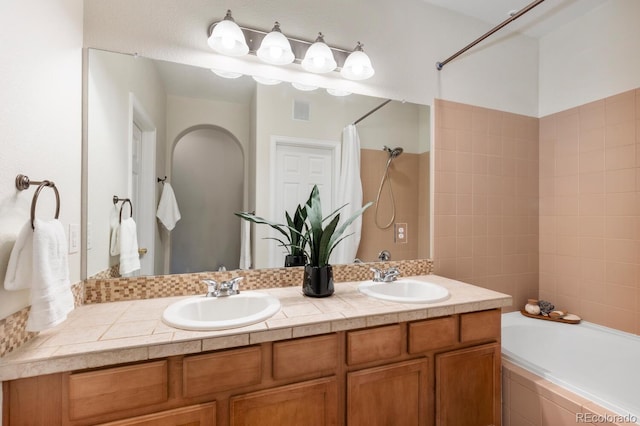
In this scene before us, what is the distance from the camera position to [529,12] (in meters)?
2.01

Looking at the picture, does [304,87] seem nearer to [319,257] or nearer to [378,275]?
[319,257]

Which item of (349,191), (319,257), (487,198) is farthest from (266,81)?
(487,198)

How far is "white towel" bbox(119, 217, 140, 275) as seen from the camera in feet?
4.36

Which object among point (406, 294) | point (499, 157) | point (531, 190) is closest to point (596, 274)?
point (531, 190)

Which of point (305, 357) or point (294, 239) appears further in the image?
point (294, 239)

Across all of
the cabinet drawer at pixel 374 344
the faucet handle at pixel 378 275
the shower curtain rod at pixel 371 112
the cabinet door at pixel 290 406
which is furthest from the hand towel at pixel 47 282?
the shower curtain rod at pixel 371 112

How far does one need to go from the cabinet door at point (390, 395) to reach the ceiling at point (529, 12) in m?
2.27

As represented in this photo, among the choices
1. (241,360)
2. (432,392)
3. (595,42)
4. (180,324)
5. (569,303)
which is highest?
(595,42)

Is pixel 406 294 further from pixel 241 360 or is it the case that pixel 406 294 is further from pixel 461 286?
pixel 241 360

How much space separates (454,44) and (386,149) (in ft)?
3.13

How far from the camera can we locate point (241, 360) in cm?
97

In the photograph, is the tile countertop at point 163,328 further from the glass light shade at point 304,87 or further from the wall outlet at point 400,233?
the glass light shade at point 304,87

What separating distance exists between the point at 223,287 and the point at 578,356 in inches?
88.9

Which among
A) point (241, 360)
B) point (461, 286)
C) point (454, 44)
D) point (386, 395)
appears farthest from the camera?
point (454, 44)
